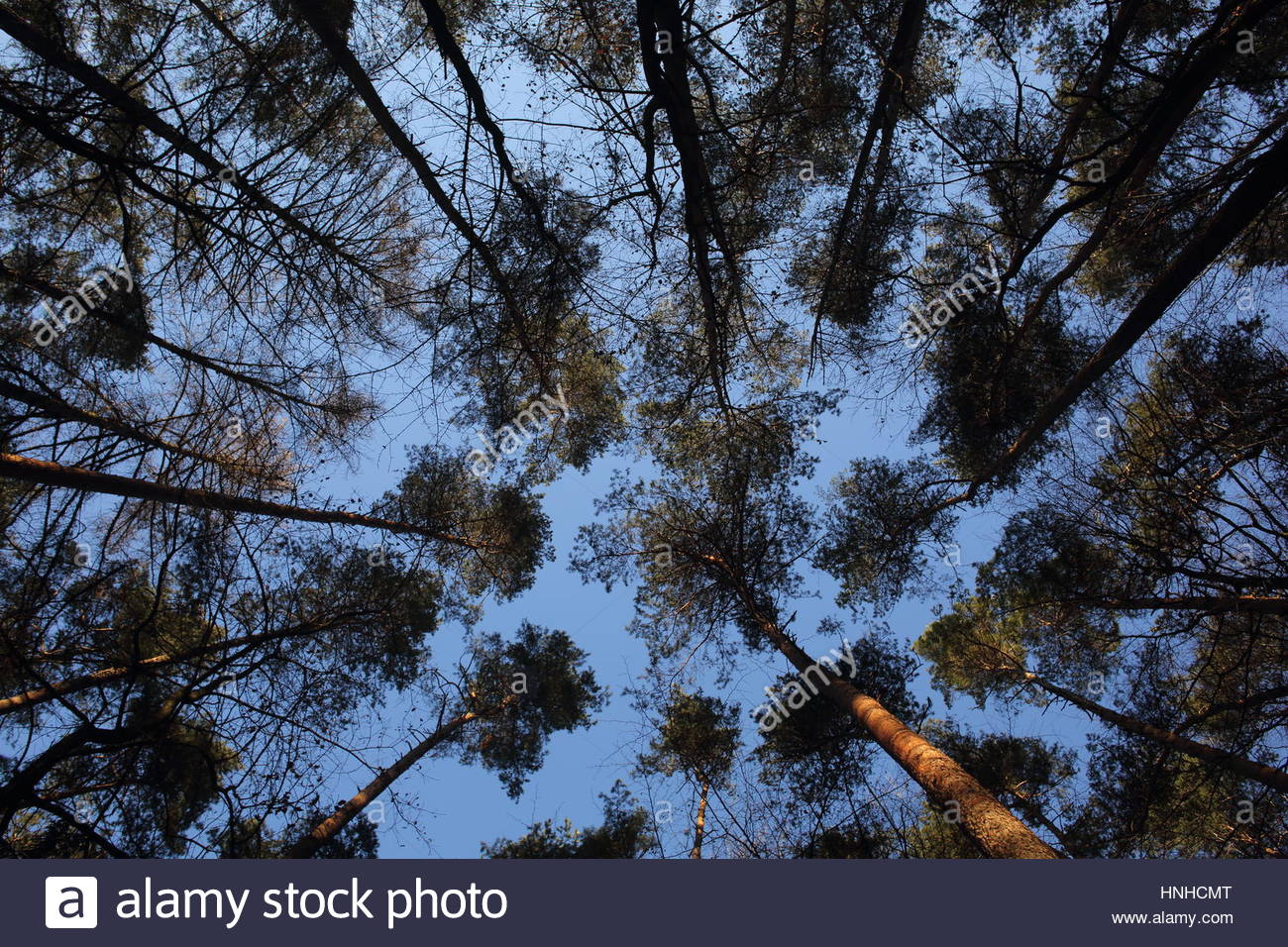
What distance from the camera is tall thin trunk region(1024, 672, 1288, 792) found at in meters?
4.59

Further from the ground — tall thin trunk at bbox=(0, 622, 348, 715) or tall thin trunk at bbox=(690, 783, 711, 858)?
tall thin trunk at bbox=(0, 622, 348, 715)

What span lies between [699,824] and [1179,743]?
488 cm

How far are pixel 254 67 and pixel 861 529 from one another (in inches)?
309

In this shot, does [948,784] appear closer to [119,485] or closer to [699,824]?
[699,824]

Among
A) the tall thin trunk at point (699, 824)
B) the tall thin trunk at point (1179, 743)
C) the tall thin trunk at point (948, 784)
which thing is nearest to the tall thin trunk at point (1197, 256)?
the tall thin trunk at point (1179, 743)

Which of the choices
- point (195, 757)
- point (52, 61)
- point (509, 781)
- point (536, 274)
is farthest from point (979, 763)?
point (52, 61)

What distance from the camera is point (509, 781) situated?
28.3 feet

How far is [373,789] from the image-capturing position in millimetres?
6402

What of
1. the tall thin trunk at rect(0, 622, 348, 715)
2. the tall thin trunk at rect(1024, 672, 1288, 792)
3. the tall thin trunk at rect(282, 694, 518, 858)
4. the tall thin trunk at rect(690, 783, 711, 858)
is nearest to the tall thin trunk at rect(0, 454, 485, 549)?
the tall thin trunk at rect(0, 622, 348, 715)

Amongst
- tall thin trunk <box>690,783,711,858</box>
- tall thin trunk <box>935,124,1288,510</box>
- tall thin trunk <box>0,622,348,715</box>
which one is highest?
tall thin trunk <box>935,124,1288,510</box>

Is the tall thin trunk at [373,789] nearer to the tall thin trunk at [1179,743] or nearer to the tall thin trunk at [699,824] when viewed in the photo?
the tall thin trunk at [699,824]

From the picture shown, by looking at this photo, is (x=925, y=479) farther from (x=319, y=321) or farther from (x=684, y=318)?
(x=319, y=321)

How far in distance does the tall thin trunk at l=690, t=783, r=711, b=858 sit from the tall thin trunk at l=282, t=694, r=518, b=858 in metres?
3.20

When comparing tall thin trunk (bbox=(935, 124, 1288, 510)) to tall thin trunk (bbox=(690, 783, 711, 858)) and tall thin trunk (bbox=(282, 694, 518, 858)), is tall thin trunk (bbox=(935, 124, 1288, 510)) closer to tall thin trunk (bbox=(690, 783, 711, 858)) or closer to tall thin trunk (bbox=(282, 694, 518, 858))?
tall thin trunk (bbox=(690, 783, 711, 858))
